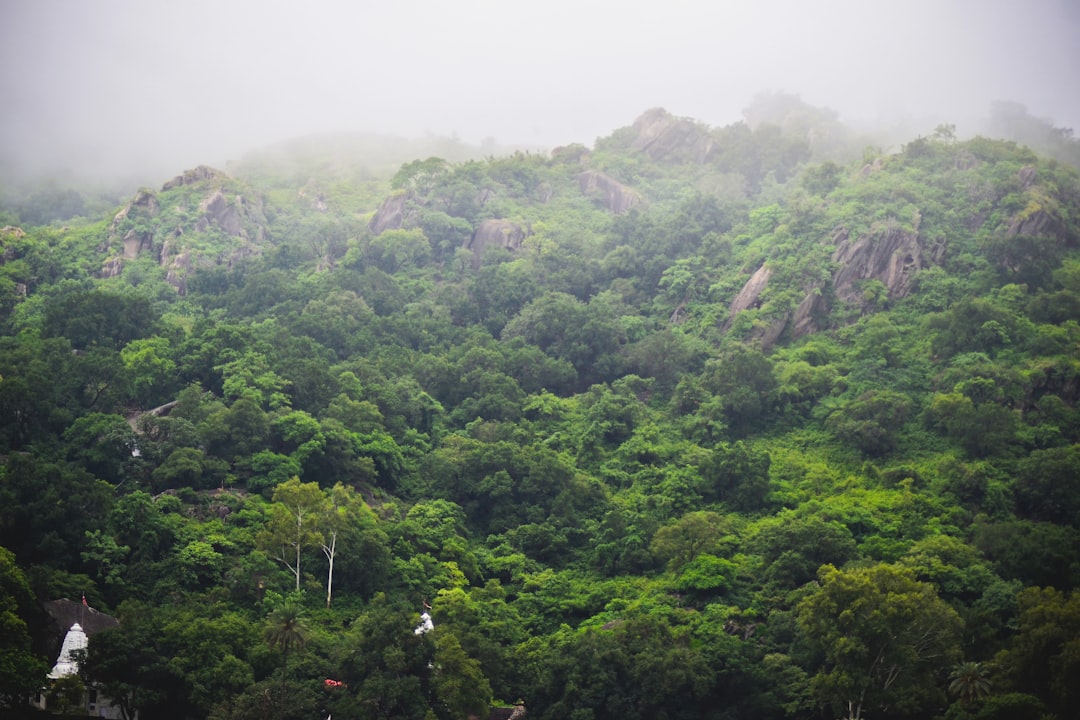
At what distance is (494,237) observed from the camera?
80.1 meters

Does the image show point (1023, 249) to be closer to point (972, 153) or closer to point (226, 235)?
point (972, 153)

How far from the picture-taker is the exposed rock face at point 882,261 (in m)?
65.1

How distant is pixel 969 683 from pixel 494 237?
164 feet

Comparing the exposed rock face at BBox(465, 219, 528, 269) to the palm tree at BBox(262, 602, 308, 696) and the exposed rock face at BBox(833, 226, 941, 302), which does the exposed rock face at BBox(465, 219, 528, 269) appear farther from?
the palm tree at BBox(262, 602, 308, 696)

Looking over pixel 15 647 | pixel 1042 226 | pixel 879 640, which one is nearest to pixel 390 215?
pixel 1042 226

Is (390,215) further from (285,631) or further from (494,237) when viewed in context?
(285,631)

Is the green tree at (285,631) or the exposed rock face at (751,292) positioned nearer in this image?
the green tree at (285,631)

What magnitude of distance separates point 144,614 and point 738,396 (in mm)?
29987

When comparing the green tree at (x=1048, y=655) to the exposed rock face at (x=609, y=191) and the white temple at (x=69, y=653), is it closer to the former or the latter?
the white temple at (x=69, y=653)

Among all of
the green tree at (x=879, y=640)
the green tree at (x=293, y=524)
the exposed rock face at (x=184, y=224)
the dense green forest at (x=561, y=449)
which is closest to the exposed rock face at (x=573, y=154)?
the dense green forest at (x=561, y=449)

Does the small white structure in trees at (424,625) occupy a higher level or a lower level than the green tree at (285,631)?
lower

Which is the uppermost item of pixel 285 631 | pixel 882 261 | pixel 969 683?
pixel 882 261

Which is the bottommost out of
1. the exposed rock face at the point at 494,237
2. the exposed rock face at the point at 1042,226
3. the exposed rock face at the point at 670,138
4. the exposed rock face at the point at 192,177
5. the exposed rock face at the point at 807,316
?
the exposed rock face at the point at 807,316

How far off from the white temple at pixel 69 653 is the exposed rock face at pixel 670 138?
6963 cm
